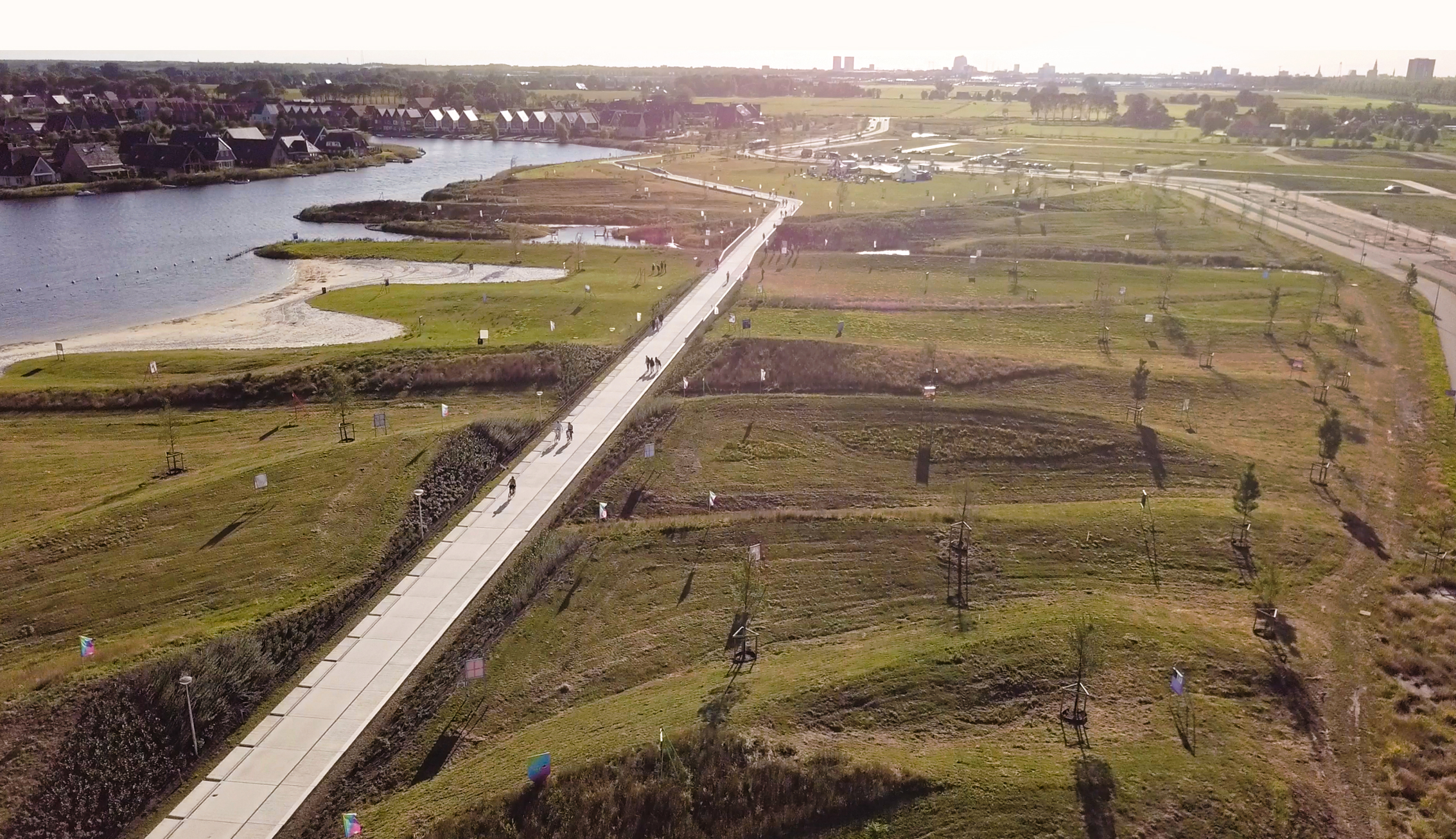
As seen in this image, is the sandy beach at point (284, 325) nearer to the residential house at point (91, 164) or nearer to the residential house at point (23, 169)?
the residential house at point (23, 169)

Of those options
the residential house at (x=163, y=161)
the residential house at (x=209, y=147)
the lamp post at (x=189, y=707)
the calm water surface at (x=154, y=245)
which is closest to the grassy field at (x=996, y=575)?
the lamp post at (x=189, y=707)

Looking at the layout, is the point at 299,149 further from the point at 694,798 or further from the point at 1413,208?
the point at 694,798

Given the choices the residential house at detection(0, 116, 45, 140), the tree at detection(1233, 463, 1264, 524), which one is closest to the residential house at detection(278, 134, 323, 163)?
the residential house at detection(0, 116, 45, 140)

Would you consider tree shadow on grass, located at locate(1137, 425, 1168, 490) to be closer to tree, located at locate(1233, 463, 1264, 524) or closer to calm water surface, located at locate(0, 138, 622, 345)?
tree, located at locate(1233, 463, 1264, 524)

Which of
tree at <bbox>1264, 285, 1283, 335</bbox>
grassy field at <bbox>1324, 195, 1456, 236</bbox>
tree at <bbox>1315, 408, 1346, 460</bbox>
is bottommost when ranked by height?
tree at <bbox>1315, 408, 1346, 460</bbox>

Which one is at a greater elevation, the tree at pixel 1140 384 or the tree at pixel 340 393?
the tree at pixel 1140 384

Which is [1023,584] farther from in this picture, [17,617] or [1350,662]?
[17,617]
